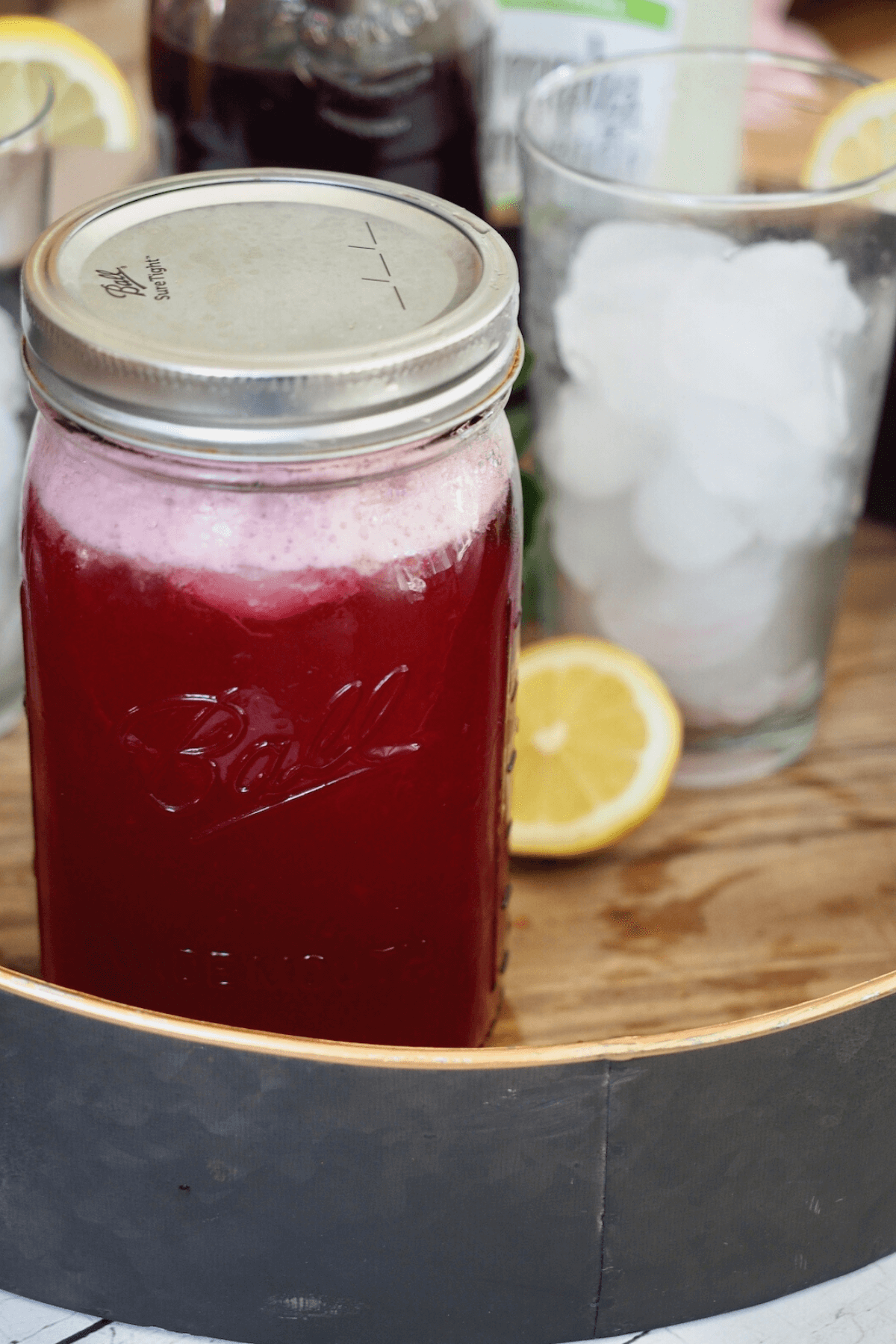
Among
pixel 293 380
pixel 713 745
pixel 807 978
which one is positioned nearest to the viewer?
pixel 293 380

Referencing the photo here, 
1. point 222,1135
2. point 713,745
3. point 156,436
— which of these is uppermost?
point 156,436

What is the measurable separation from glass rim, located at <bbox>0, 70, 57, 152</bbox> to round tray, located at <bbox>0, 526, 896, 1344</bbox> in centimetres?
36

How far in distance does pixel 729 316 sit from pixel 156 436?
31 cm

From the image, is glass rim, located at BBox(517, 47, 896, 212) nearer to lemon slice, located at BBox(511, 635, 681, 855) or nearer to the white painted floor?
A: lemon slice, located at BBox(511, 635, 681, 855)

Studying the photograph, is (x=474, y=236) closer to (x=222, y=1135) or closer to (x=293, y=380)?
(x=293, y=380)

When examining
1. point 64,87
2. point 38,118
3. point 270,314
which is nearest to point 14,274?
point 38,118

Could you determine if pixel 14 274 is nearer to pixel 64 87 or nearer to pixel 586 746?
pixel 64 87

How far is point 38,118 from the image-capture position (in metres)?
0.63

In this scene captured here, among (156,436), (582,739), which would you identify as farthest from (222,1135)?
(582,739)

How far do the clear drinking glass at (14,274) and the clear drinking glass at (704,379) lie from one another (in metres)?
0.21

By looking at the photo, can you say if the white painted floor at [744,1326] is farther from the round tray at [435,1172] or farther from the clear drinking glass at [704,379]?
the clear drinking glass at [704,379]

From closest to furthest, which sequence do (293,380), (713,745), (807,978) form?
(293,380) → (807,978) → (713,745)

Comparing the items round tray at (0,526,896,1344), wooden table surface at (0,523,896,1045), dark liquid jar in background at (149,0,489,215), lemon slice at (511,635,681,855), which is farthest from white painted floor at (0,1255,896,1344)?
dark liquid jar in background at (149,0,489,215)

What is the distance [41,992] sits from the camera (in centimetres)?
41
